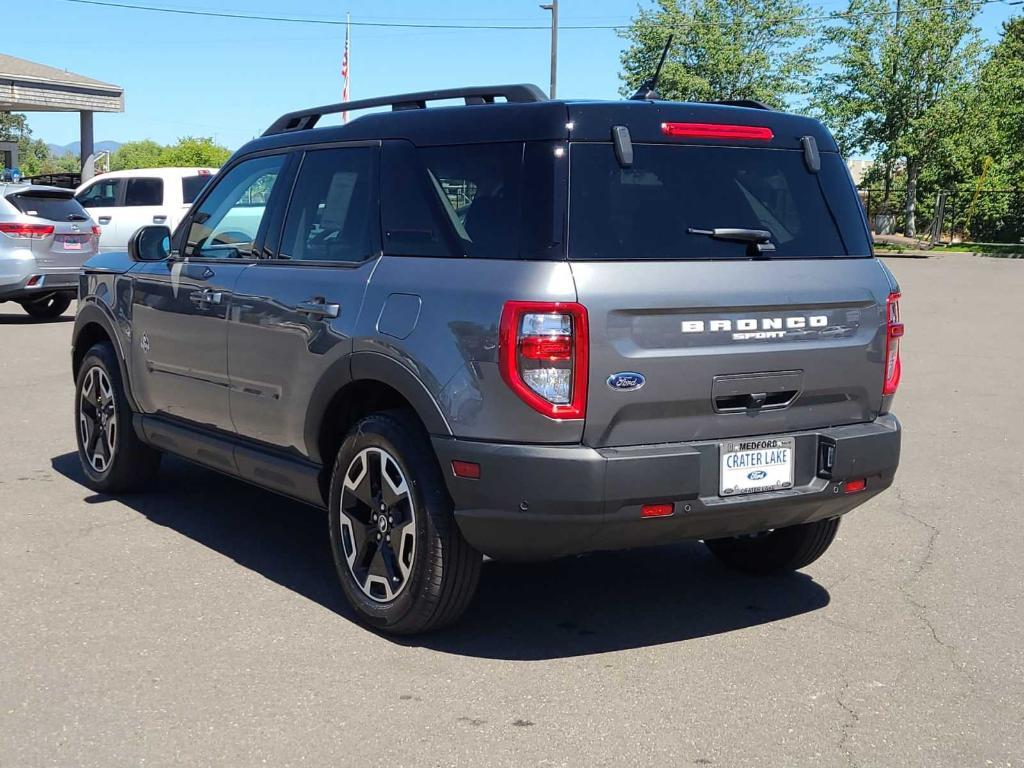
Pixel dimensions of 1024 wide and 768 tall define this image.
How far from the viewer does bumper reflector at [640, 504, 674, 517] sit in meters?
4.31

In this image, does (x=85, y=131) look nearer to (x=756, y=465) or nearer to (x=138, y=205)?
(x=138, y=205)

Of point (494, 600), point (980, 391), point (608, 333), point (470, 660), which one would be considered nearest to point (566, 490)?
point (608, 333)

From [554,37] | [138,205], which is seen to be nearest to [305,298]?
[138,205]

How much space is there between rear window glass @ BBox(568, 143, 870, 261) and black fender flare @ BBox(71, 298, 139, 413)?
3222 millimetres

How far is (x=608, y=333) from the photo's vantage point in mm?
4230

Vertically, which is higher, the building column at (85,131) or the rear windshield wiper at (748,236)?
the building column at (85,131)

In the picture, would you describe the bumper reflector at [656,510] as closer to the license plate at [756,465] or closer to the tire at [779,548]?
the license plate at [756,465]

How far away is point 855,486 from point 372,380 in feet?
6.00

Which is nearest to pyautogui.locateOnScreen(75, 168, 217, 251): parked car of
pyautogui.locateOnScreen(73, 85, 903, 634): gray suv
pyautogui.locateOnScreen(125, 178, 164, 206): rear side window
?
pyautogui.locateOnScreen(125, 178, 164, 206): rear side window

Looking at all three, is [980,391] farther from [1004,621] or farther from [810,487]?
[810,487]

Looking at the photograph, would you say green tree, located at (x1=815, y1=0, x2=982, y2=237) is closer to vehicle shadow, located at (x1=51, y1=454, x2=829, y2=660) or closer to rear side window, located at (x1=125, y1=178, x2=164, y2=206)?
rear side window, located at (x1=125, y1=178, x2=164, y2=206)

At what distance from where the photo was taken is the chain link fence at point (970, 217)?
40.5m

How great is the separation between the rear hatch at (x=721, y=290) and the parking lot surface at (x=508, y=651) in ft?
2.87

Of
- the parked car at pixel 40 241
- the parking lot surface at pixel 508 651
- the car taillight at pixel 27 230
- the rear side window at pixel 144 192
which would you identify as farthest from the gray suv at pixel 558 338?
the rear side window at pixel 144 192
